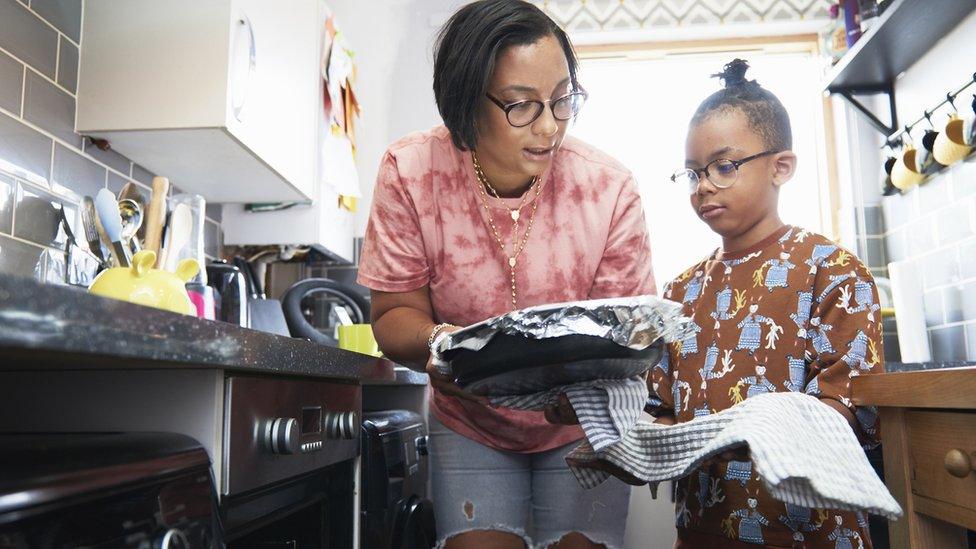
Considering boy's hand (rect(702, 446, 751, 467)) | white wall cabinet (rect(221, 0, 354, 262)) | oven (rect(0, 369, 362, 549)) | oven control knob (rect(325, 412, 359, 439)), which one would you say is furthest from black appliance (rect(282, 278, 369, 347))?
boy's hand (rect(702, 446, 751, 467))

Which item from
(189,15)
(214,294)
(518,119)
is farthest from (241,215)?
(518,119)

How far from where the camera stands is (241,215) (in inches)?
95.2

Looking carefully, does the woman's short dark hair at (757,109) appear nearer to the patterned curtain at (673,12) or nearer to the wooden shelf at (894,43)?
the wooden shelf at (894,43)

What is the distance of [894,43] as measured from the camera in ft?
7.34

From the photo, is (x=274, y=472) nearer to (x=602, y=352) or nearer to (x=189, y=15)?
(x=602, y=352)

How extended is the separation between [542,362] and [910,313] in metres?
1.73

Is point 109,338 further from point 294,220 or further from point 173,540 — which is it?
point 294,220

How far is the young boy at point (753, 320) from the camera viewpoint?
1.17 meters

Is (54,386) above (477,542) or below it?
above

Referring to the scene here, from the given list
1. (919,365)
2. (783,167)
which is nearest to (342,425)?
(783,167)

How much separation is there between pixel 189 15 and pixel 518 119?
3.15 feet

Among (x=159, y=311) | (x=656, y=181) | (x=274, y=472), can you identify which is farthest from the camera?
(x=656, y=181)

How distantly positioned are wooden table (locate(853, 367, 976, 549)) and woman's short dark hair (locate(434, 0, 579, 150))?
1.84 ft

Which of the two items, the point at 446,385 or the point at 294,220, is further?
the point at 294,220
